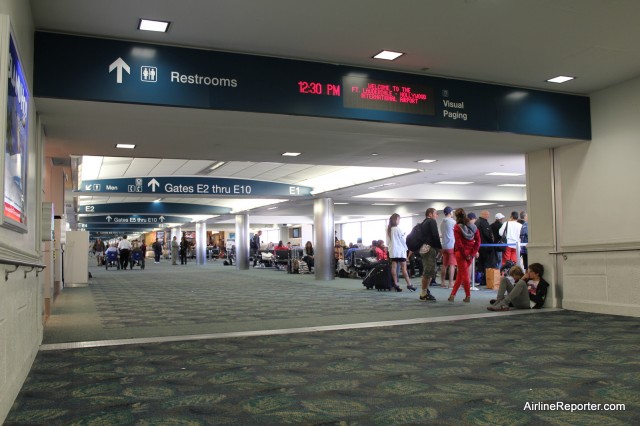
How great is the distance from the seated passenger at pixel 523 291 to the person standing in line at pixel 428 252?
1591 millimetres

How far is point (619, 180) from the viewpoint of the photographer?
731 centimetres

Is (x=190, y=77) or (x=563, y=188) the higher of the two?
(x=190, y=77)

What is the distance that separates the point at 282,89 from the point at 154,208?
67.0 feet

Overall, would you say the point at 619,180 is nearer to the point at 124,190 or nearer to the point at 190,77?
the point at 190,77

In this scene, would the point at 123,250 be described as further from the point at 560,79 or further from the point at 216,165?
the point at 560,79

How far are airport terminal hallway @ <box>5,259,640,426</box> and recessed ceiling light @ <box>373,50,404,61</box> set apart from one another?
300 cm

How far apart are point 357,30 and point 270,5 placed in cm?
99

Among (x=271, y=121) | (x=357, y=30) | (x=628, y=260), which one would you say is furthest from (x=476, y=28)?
(x=628, y=260)

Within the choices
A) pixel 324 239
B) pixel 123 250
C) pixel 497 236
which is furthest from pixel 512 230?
pixel 123 250

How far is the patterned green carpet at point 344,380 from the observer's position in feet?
10.2

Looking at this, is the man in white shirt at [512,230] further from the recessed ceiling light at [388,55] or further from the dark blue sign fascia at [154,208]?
the dark blue sign fascia at [154,208]

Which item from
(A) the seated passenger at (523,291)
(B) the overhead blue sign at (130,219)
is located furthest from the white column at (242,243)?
(A) the seated passenger at (523,291)

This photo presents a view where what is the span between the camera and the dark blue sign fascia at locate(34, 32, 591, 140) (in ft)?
17.4

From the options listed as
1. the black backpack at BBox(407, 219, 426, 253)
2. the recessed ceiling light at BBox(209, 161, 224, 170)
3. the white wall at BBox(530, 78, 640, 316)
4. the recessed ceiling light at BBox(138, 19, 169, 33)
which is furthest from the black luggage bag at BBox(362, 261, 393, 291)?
the recessed ceiling light at BBox(138, 19, 169, 33)
